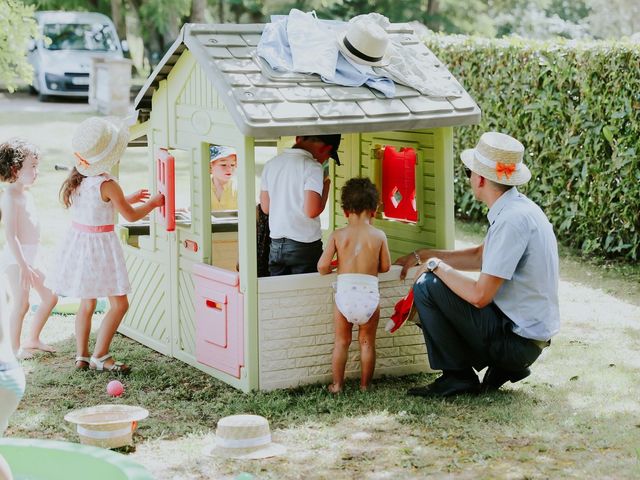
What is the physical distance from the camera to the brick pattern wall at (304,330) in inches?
237

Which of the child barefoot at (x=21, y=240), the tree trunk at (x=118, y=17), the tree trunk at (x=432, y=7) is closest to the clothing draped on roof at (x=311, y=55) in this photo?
the child barefoot at (x=21, y=240)

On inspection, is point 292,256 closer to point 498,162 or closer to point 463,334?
point 463,334

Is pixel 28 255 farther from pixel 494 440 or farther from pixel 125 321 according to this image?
pixel 494 440

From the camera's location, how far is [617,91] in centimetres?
960

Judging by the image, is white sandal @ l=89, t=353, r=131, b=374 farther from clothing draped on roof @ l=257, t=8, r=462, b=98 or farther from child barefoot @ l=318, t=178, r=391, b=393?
clothing draped on roof @ l=257, t=8, r=462, b=98

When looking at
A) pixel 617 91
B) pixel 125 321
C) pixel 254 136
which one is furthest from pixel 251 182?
pixel 617 91

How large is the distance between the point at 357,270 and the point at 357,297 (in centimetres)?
15

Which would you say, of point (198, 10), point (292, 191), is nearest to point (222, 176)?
point (292, 191)

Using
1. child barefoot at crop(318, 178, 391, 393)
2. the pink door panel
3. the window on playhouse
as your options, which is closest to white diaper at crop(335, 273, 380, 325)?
child barefoot at crop(318, 178, 391, 393)

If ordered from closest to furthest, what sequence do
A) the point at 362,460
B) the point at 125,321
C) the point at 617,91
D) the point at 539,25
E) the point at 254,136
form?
1. the point at 362,460
2. the point at 254,136
3. the point at 125,321
4. the point at 617,91
5. the point at 539,25

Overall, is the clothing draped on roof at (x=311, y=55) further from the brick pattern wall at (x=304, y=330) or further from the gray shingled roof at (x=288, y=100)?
the brick pattern wall at (x=304, y=330)

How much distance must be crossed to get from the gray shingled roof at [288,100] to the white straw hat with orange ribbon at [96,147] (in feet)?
1.72

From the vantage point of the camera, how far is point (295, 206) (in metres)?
6.16

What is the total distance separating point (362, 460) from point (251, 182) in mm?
1654
